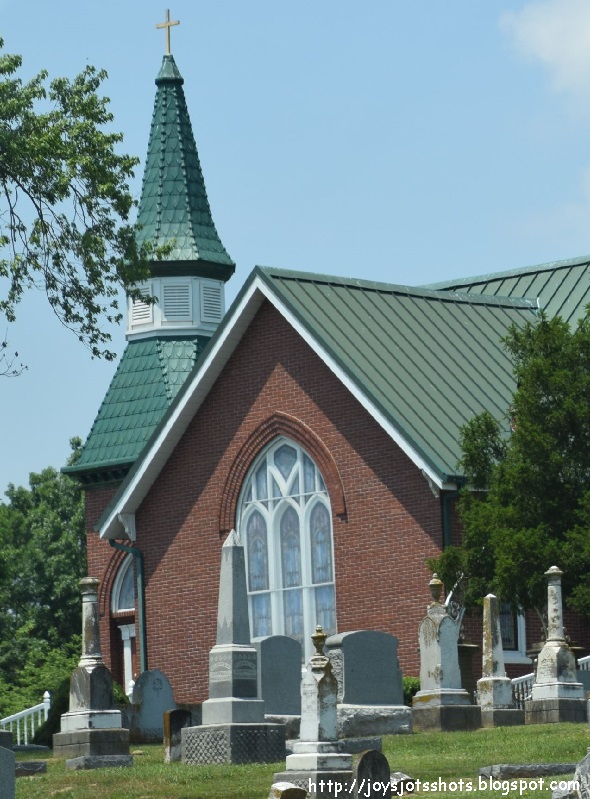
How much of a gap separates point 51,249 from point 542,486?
A: 860 centimetres

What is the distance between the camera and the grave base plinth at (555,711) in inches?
1177

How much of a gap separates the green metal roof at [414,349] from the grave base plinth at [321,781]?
571 inches

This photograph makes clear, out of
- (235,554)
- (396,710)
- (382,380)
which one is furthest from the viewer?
(382,380)

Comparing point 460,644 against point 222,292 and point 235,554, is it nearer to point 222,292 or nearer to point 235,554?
point 235,554

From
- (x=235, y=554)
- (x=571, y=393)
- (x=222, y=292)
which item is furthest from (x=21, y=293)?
(x=222, y=292)

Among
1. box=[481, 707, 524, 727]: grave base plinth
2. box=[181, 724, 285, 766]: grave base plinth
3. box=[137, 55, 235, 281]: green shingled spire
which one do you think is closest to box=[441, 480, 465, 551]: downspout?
box=[481, 707, 524, 727]: grave base plinth

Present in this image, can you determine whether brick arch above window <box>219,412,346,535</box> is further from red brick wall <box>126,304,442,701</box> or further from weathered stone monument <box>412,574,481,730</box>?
weathered stone monument <box>412,574,481,730</box>

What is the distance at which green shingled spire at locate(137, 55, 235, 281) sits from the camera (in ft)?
158

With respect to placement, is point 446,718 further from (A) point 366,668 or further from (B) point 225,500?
(B) point 225,500

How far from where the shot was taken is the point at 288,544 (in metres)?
38.8

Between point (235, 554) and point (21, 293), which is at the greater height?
point (21, 293)

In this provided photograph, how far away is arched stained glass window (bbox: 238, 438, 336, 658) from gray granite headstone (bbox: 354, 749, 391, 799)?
1687cm

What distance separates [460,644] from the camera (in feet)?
111

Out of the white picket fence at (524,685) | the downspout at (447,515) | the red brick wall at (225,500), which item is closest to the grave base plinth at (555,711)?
the white picket fence at (524,685)
